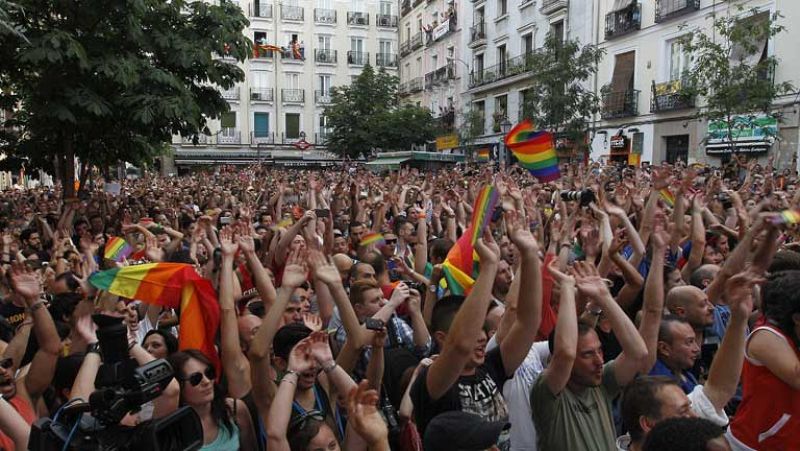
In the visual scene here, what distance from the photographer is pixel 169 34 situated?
33.2 feet

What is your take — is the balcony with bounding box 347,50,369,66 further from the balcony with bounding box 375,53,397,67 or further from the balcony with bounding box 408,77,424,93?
the balcony with bounding box 408,77,424,93

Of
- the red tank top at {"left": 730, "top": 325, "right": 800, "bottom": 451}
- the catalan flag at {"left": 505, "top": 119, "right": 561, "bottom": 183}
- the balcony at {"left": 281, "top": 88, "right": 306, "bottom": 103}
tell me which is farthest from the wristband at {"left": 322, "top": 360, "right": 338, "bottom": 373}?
the balcony at {"left": 281, "top": 88, "right": 306, "bottom": 103}

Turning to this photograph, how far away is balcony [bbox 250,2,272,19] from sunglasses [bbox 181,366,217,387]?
4627 cm

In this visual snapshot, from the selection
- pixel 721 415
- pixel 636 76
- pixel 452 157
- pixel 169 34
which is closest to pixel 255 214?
pixel 169 34

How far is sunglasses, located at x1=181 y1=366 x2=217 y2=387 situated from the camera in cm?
311

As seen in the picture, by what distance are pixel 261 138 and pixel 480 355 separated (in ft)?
149

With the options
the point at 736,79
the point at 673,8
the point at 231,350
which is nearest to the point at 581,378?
the point at 231,350

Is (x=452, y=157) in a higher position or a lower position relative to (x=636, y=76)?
lower

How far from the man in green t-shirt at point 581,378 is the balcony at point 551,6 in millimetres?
25844

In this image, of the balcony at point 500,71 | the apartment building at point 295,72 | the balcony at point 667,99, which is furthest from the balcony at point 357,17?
the balcony at point 667,99

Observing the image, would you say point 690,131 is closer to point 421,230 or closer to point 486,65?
point 486,65

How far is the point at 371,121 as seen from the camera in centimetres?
3509

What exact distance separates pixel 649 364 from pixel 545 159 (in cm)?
373

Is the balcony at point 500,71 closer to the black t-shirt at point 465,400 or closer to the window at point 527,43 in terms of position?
the window at point 527,43
